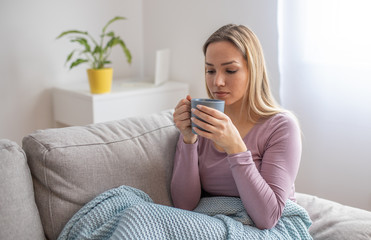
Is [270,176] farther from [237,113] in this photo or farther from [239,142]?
[237,113]

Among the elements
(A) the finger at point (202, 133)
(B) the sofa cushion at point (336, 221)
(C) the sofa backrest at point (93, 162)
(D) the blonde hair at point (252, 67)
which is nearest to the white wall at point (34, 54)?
(C) the sofa backrest at point (93, 162)

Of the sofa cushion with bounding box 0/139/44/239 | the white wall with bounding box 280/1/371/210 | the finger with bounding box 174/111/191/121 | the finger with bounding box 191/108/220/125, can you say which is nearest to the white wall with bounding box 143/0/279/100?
the white wall with bounding box 280/1/371/210

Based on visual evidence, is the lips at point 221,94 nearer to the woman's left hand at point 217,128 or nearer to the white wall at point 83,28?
the woman's left hand at point 217,128

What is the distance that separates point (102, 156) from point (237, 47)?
22.0 inches

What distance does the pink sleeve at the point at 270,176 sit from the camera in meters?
1.19

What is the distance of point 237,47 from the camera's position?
1.34 meters

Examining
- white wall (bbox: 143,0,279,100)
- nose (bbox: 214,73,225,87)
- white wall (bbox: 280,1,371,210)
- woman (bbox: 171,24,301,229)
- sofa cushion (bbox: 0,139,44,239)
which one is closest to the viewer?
sofa cushion (bbox: 0,139,44,239)

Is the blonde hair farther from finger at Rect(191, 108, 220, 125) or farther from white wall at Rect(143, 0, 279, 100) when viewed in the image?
white wall at Rect(143, 0, 279, 100)

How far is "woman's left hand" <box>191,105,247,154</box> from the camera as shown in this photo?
3.78ft

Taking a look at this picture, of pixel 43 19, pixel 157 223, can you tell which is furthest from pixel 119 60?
pixel 157 223

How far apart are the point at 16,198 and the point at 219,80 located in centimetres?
69

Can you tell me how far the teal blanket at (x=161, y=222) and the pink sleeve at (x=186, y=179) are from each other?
0.12 metres

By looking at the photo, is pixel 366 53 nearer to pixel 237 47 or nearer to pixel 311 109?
pixel 311 109

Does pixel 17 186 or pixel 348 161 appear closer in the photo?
pixel 17 186
